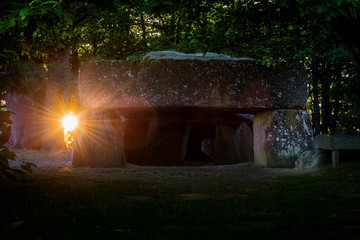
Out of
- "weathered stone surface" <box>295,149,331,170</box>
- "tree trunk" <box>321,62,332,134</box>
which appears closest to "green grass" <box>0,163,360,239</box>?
"weathered stone surface" <box>295,149,331,170</box>

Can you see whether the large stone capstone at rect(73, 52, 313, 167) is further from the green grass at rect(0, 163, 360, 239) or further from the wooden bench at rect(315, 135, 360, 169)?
the green grass at rect(0, 163, 360, 239)

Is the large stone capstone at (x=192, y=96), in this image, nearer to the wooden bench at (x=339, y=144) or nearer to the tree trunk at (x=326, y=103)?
the wooden bench at (x=339, y=144)

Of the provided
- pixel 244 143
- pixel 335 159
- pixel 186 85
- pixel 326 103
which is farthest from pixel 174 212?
pixel 326 103

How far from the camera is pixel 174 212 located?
291 centimetres

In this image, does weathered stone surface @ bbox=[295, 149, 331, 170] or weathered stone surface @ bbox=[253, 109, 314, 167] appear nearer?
weathered stone surface @ bbox=[295, 149, 331, 170]

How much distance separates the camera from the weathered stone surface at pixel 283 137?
7.03 meters

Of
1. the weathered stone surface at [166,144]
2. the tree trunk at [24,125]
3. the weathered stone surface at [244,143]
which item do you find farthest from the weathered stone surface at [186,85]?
the tree trunk at [24,125]

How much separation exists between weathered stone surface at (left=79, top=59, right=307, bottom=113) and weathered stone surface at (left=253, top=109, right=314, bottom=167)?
31cm

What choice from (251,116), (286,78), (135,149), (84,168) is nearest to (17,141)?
(135,149)

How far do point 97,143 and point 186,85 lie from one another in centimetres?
215

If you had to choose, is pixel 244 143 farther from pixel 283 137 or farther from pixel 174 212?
pixel 174 212

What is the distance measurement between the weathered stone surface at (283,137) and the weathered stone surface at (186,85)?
0.31 meters

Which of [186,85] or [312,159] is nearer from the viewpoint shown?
[312,159]

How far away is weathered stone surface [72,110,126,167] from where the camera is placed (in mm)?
6977
